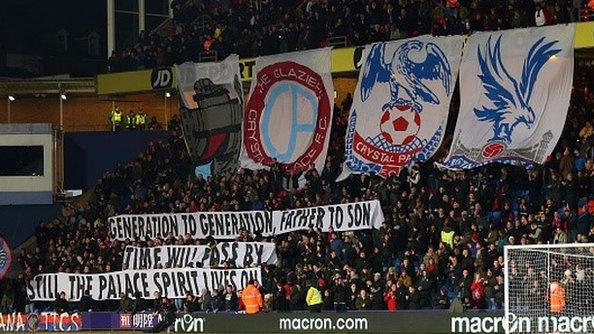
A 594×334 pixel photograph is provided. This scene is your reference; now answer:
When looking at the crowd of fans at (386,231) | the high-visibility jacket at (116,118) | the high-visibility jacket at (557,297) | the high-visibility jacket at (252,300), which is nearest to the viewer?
the high-visibility jacket at (557,297)

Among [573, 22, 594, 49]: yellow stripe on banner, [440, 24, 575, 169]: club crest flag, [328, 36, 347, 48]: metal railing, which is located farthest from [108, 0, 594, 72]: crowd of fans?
[440, 24, 575, 169]: club crest flag

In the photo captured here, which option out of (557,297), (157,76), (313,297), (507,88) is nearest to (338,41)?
(507,88)

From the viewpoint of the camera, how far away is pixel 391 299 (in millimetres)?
33094

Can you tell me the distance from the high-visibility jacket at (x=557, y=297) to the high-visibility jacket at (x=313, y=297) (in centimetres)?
776

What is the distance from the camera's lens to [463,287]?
31.7m

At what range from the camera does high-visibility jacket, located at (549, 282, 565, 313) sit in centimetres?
2745

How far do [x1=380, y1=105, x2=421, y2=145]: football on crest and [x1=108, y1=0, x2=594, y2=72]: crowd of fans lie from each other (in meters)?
2.06

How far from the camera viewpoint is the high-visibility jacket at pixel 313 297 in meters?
34.1

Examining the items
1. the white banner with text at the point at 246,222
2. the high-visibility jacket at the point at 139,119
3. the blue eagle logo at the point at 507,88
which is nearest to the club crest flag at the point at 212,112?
the white banner with text at the point at 246,222

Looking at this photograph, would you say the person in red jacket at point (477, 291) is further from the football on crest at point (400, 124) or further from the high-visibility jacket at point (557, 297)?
the football on crest at point (400, 124)

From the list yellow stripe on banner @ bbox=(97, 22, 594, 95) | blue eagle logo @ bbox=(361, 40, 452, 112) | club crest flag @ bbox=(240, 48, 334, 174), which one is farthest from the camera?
club crest flag @ bbox=(240, 48, 334, 174)

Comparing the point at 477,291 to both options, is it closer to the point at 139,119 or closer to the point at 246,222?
the point at 246,222

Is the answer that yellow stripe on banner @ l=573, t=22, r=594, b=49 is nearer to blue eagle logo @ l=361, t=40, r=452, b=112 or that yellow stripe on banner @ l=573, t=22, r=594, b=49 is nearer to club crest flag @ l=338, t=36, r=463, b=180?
club crest flag @ l=338, t=36, r=463, b=180

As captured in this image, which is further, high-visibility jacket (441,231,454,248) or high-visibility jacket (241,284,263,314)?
high-visibility jacket (241,284,263,314)
